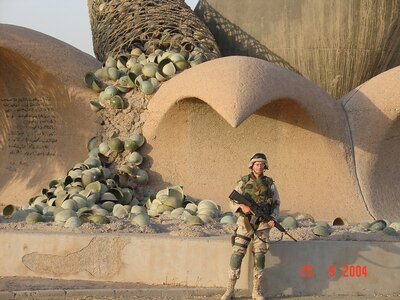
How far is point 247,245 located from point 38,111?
5.38 m

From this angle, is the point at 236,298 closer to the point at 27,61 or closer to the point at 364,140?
the point at 364,140

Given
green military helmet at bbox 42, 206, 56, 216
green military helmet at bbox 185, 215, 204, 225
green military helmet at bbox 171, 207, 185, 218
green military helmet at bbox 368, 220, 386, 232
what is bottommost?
green military helmet at bbox 185, 215, 204, 225

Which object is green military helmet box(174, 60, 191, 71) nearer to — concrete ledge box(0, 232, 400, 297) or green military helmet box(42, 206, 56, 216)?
green military helmet box(42, 206, 56, 216)

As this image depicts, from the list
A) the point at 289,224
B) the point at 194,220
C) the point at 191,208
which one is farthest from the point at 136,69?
the point at 289,224

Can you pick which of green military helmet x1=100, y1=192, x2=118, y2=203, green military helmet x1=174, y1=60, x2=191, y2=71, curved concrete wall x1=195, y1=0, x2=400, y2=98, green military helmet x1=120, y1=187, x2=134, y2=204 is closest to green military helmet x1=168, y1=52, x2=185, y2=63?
green military helmet x1=174, y1=60, x2=191, y2=71

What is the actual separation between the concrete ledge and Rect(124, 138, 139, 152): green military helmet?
3.02 meters

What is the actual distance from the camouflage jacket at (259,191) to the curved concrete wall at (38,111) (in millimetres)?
4398

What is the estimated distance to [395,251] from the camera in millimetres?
6387

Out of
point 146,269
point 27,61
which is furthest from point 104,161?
point 146,269

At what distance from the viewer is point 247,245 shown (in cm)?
579

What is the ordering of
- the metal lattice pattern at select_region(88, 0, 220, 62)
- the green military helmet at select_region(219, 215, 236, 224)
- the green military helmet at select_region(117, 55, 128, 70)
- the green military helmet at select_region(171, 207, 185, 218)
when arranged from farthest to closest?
1. the metal lattice pattern at select_region(88, 0, 220, 62)
2. the green military helmet at select_region(117, 55, 128, 70)
3. the green military helmet at select_region(171, 207, 185, 218)
4. the green military helmet at select_region(219, 215, 236, 224)

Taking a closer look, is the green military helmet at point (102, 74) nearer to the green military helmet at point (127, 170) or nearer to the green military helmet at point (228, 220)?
the green military helmet at point (127, 170)

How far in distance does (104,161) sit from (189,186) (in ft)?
3.35

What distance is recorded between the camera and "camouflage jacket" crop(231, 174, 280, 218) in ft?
18.8
